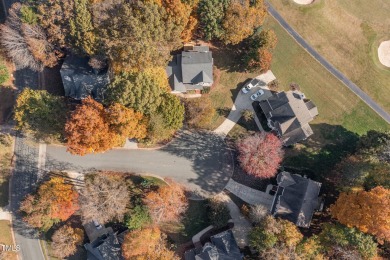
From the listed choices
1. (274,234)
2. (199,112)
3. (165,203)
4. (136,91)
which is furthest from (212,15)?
(274,234)

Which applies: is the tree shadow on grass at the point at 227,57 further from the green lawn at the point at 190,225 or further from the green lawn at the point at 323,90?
the green lawn at the point at 190,225

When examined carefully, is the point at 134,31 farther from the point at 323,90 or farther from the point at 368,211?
the point at 368,211

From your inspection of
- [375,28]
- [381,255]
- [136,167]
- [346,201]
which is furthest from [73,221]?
[375,28]

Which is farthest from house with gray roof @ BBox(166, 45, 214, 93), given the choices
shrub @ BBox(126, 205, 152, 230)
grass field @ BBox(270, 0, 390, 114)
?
shrub @ BBox(126, 205, 152, 230)

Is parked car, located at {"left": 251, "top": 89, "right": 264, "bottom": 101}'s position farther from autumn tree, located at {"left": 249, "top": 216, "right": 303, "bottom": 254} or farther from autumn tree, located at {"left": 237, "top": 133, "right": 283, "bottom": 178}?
autumn tree, located at {"left": 249, "top": 216, "right": 303, "bottom": 254}

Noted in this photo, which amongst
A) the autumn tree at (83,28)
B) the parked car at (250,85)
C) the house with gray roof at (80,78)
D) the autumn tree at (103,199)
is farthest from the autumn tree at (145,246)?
the autumn tree at (83,28)
